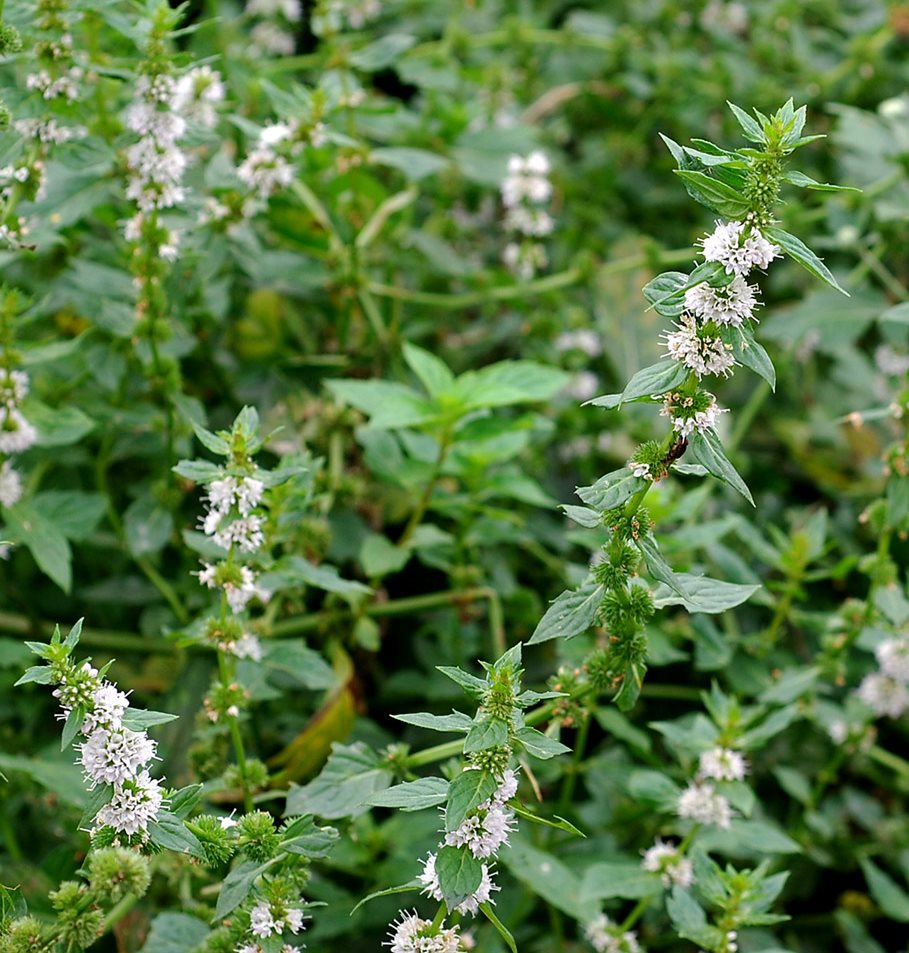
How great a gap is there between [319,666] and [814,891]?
43.4 inches

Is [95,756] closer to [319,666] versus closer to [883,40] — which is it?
[319,666]

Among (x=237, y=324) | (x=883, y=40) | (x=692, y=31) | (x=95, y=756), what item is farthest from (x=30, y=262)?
(x=883, y=40)

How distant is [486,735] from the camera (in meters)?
1.08

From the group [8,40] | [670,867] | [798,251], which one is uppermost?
[8,40]

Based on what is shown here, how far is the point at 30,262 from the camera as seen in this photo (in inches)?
82.7

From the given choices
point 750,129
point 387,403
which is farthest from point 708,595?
point 387,403

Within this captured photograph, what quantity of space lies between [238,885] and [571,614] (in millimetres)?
439

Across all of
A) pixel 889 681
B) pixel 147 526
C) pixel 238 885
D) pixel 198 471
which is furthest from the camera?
pixel 889 681

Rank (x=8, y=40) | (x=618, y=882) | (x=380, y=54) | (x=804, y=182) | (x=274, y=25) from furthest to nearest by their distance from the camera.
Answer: (x=274, y=25) → (x=380, y=54) → (x=618, y=882) → (x=8, y=40) → (x=804, y=182)

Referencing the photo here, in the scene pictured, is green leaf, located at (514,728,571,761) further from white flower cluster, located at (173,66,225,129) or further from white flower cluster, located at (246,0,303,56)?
white flower cluster, located at (246,0,303,56)

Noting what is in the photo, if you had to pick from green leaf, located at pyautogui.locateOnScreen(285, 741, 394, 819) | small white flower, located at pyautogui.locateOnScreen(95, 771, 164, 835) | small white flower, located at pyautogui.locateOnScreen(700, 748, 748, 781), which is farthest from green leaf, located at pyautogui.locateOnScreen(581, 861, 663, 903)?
small white flower, located at pyautogui.locateOnScreen(95, 771, 164, 835)

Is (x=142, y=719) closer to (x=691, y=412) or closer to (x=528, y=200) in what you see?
(x=691, y=412)

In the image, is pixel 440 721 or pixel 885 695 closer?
pixel 440 721

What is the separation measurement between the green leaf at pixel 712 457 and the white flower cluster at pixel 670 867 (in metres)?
0.68
